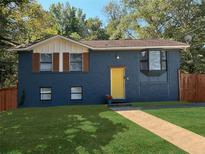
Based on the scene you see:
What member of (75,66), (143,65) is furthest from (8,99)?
(143,65)

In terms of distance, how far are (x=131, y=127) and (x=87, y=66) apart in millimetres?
10414

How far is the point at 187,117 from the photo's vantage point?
1551 centimetres

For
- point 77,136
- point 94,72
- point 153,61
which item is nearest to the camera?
point 77,136

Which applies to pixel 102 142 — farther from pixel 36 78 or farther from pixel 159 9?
pixel 159 9

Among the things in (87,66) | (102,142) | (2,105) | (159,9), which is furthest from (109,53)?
(159,9)

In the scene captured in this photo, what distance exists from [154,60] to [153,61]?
0.11 m

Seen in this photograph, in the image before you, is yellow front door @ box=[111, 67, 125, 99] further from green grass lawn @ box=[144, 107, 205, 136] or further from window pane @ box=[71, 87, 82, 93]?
green grass lawn @ box=[144, 107, 205, 136]

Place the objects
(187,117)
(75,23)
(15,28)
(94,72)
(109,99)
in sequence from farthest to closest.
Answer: (75,23), (15,28), (94,72), (109,99), (187,117)

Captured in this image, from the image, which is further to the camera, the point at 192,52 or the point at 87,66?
the point at 192,52

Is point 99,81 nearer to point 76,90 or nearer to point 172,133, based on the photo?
point 76,90

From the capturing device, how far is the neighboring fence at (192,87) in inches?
928

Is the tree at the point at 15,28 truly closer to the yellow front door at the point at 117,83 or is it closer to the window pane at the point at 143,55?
the yellow front door at the point at 117,83

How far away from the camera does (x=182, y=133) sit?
12.1m

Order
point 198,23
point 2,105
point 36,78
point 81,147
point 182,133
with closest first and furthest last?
point 81,147 < point 182,133 < point 2,105 < point 36,78 < point 198,23
